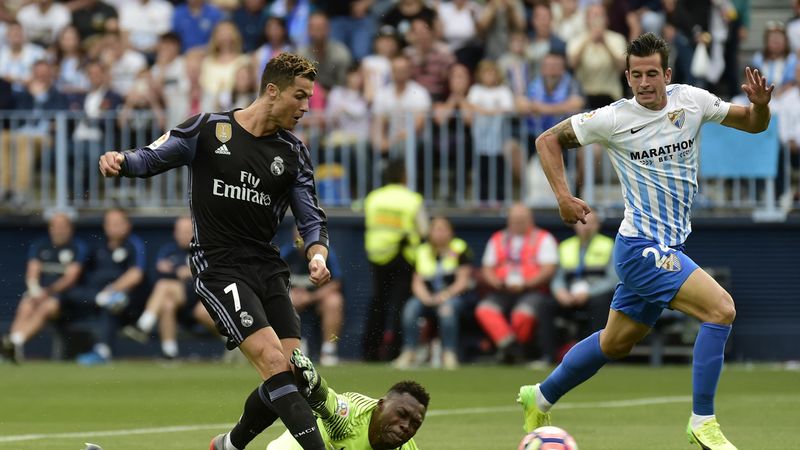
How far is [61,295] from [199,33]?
4.47 metres

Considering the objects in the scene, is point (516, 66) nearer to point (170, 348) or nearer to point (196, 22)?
point (196, 22)

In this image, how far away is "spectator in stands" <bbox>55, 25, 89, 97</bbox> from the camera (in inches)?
861

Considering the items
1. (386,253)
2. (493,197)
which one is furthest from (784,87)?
(386,253)

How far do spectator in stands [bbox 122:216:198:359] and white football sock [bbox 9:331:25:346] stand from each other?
147cm

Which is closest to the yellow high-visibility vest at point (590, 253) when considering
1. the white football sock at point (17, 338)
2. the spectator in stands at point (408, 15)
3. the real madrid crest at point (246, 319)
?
the spectator in stands at point (408, 15)

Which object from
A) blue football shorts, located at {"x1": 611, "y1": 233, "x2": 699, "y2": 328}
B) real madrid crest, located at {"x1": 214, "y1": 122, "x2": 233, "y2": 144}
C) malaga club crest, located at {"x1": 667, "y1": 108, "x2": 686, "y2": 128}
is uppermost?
malaga club crest, located at {"x1": 667, "y1": 108, "x2": 686, "y2": 128}

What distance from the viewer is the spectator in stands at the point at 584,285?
18453 millimetres

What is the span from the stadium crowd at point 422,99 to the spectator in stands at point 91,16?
1.10 meters

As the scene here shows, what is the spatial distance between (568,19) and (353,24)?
287cm

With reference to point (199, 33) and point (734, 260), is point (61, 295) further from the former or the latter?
point (734, 260)

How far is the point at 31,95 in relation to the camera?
21.4m

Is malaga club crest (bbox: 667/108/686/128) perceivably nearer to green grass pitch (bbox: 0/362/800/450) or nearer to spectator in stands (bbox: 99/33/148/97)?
green grass pitch (bbox: 0/362/800/450)

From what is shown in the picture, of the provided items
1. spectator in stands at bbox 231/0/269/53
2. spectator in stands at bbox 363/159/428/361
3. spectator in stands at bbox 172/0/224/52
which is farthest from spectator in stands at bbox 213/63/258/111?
spectator in stands at bbox 172/0/224/52

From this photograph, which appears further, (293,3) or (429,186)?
(293,3)
